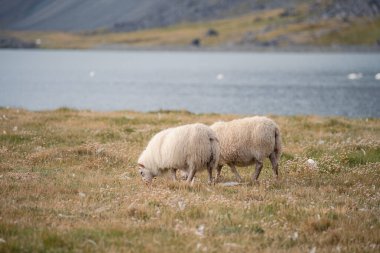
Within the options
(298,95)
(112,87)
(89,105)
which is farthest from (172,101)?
(112,87)

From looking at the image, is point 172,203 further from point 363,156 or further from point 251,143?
point 363,156

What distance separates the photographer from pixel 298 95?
81.4m

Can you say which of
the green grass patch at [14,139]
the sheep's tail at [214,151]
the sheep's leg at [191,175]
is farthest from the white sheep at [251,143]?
the green grass patch at [14,139]

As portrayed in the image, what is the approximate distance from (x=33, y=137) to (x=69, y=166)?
5043 mm

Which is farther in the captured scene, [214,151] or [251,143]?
[251,143]

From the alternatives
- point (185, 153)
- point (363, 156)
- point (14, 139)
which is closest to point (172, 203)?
point (185, 153)

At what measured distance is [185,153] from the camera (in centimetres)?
1594

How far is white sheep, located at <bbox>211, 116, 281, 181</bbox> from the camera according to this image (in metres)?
16.7

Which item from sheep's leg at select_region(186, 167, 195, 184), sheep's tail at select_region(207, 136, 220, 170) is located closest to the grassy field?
sheep's leg at select_region(186, 167, 195, 184)

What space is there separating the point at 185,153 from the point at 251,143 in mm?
2225

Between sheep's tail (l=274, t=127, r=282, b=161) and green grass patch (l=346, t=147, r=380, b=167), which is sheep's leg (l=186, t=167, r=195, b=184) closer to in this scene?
sheep's tail (l=274, t=127, r=282, b=161)

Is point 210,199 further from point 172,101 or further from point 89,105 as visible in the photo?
point 172,101

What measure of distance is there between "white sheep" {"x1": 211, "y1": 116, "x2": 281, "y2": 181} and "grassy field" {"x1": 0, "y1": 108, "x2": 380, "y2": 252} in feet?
2.34

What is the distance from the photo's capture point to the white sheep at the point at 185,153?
51.8ft
